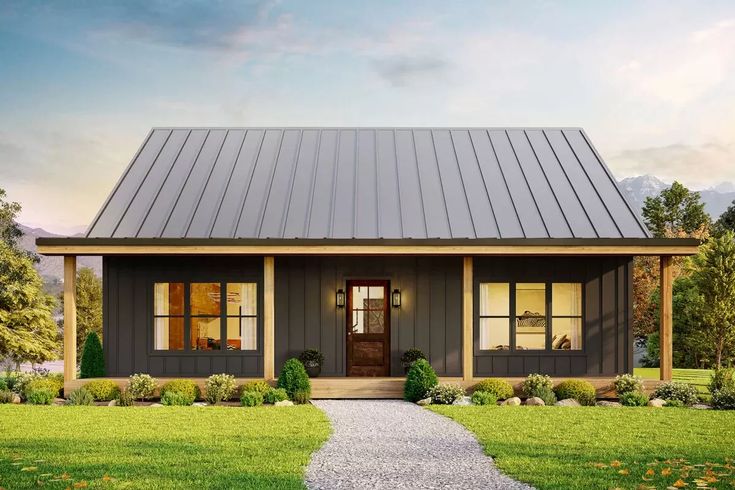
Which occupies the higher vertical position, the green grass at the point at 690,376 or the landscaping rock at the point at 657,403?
the landscaping rock at the point at 657,403

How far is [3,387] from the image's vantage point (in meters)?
16.3

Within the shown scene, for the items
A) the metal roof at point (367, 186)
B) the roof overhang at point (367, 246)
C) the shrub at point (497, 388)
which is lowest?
the shrub at point (497, 388)

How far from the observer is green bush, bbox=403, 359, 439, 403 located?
51.5 ft

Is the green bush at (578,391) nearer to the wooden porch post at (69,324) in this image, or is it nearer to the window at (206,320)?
the window at (206,320)

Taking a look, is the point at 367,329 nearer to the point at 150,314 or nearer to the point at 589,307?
the point at 150,314

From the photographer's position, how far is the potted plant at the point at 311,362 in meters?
17.0

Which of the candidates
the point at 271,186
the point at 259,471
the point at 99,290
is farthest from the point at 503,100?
the point at 259,471

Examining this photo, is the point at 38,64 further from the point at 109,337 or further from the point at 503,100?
the point at 503,100

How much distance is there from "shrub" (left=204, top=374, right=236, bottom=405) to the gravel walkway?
2.70 m

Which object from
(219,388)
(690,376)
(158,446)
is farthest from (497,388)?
(690,376)

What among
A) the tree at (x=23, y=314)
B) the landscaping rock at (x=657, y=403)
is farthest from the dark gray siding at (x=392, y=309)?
the tree at (x=23, y=314)

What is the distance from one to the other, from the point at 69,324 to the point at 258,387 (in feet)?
13.1

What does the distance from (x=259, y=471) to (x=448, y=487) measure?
203 centimetres

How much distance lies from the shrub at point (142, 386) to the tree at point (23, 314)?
795 centimetres
